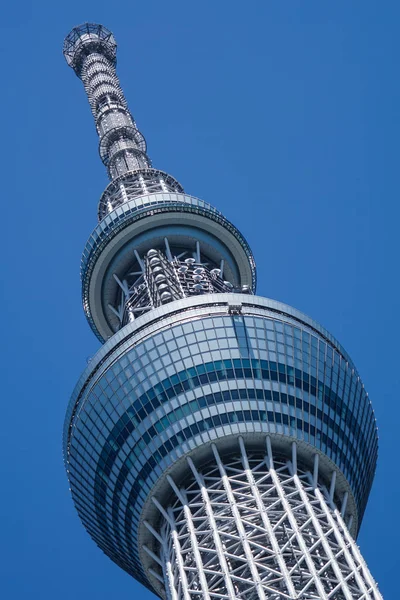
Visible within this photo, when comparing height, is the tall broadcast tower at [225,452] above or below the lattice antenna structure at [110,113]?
below

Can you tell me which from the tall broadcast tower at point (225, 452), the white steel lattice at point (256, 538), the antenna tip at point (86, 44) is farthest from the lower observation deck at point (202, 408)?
the antenna tip at point (86, 44)

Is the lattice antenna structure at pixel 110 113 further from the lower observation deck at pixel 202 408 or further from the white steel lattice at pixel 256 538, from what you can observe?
the white steel lattice at pixel 256 538

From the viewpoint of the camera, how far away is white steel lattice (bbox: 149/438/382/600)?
45406mm

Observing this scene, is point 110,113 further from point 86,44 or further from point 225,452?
point 225,452

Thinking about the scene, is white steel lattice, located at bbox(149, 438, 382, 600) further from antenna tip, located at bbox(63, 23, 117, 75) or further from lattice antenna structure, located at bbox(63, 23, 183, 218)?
antenna tip, located at bbox(63, 23, 117, 75)

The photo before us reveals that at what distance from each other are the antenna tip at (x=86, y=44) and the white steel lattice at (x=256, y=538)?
8449cm

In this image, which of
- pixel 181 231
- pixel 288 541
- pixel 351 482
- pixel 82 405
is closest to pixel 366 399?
pixel 351 482

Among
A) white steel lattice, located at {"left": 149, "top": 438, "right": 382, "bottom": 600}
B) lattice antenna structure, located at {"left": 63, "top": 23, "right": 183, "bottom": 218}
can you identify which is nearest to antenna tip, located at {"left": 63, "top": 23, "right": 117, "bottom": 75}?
lattice antenna structure, located at {"left": 63, "top": 23, "right": 183, "bottom": 218}

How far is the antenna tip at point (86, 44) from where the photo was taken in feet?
401

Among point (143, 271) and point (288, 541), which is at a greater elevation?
point (143, 271)

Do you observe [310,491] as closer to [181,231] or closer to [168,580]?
[168,580]

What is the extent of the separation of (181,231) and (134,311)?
9438mm

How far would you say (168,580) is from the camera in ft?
167

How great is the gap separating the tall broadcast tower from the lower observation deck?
0.30 feet
